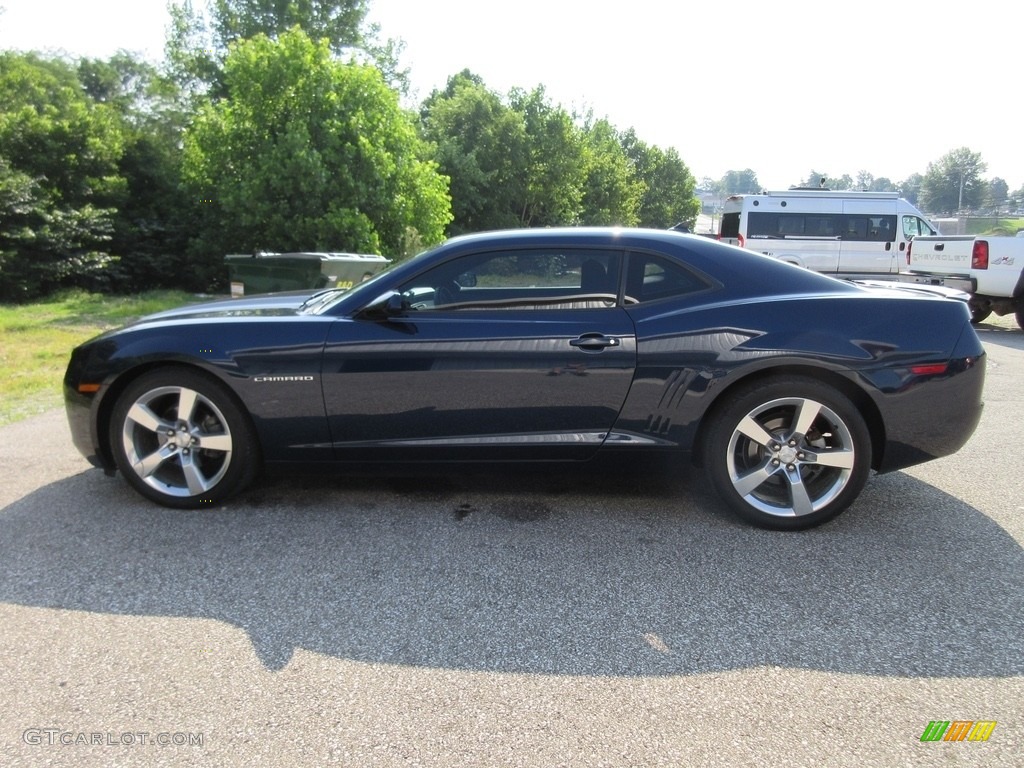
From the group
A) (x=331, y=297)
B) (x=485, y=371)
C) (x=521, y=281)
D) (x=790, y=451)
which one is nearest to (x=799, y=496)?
(x=790, y=451)

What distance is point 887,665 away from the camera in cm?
261

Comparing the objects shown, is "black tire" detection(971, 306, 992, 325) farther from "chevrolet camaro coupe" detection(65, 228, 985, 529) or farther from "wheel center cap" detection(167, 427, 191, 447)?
"wheel center cap" detection(167, 427, 191, 447)

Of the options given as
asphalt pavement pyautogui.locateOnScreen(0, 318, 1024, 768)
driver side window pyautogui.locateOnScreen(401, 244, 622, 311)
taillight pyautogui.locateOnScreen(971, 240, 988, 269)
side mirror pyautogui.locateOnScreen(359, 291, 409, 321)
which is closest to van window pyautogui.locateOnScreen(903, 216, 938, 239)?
taillight pyautogui.locateOnScreen(971, 240, 988, 269)

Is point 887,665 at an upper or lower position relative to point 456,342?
lower

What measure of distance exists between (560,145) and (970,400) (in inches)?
1204

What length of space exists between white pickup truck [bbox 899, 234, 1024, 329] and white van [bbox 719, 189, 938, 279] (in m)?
4.33

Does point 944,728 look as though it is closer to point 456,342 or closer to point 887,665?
point 887,665

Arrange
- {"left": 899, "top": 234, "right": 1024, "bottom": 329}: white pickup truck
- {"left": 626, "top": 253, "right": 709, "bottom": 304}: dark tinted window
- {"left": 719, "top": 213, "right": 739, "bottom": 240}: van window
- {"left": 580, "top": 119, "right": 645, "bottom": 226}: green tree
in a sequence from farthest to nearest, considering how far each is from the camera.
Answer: {"left": 580, "top": 119, "right": 645, "bottom": 226}: green tree → {"left": 719, "top": 213, "right": 739, "bottom": 240}: van window → {"left": 899, "top": 234, "right": 1024, "bottom": 329}: white pickup truck → {"left": 626, "top": 253, "right": 709, "bottom": 304}: dark tinted window

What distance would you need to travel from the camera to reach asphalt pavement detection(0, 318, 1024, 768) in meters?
2.24

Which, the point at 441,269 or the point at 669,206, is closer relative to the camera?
the point at 441,269

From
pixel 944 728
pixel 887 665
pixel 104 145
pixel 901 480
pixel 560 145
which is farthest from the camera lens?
pixel 560 145

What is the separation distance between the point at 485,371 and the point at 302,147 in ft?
45.6

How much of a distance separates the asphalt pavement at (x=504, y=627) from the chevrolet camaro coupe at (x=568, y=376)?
0.87 ft

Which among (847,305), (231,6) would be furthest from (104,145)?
(847,305)
